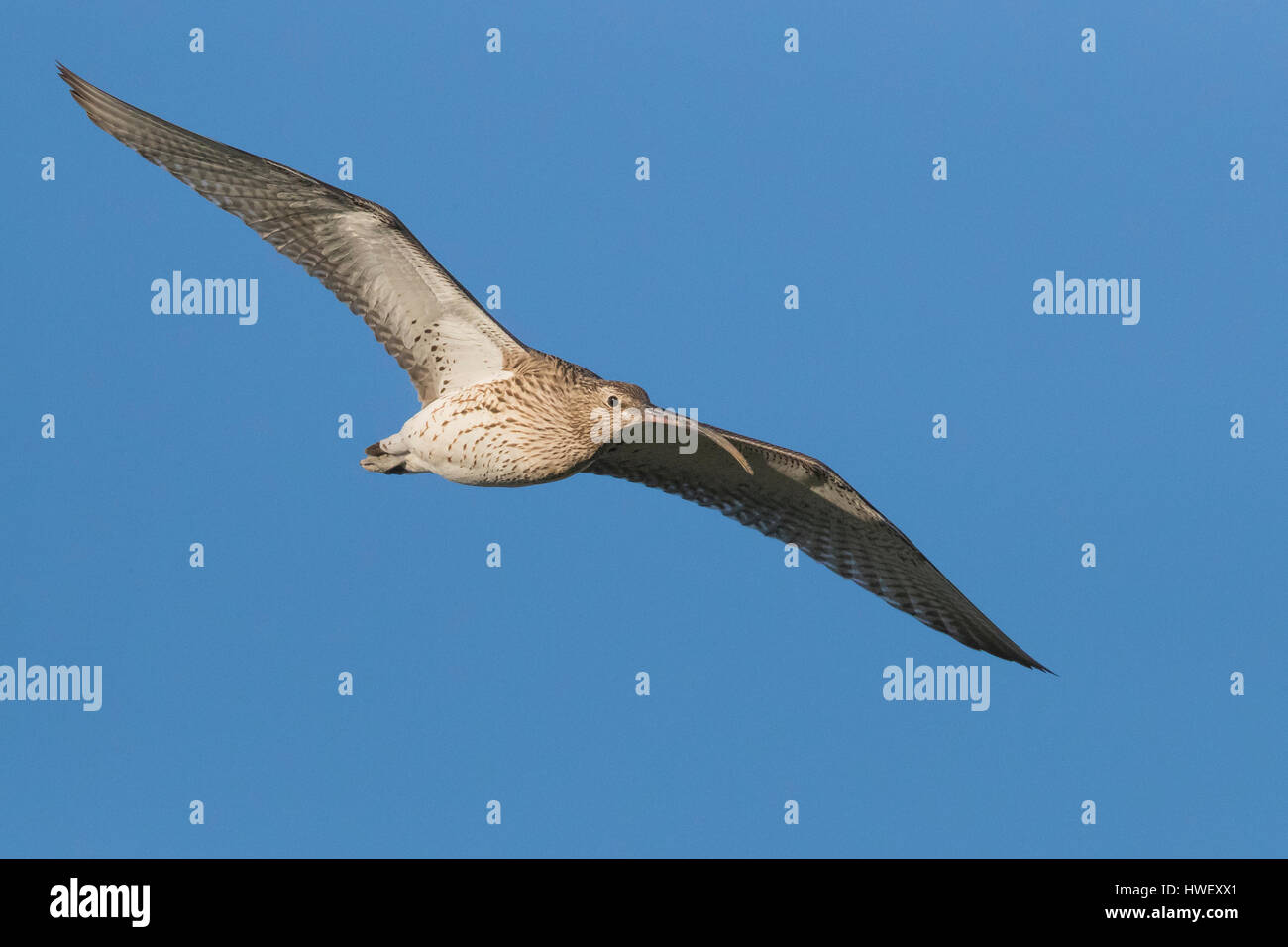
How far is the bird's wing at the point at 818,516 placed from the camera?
13.5m

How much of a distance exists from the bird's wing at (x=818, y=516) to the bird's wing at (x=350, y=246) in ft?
5.98

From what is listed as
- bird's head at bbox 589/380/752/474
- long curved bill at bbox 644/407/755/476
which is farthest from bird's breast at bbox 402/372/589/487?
long curved bill at bbox 644/407/755/476

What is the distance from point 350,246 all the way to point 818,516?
4.73 metres

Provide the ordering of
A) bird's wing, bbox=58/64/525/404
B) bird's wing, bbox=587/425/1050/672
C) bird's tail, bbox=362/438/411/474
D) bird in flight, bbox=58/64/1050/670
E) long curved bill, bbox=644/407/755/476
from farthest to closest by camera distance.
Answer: bird's wing, bbox=587/425/1050/672
bird's tail, bbox=362/438/411/474
bird's wing, bbox=58/64/525/404
bird in flight, bbox=58/64/1050/670
long curved bill, bbox=644/407/755/476

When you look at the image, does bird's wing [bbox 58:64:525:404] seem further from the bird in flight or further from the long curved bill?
the long curved bill

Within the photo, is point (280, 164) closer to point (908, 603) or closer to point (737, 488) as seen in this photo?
point (737, 488)

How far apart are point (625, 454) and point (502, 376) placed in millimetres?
1995

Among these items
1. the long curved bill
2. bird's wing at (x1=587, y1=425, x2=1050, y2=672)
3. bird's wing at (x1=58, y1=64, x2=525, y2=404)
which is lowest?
bird's wing at (x1=587, y1=425, x2=1050, y2=672)

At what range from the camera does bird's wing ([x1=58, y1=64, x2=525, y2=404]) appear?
11711 mm

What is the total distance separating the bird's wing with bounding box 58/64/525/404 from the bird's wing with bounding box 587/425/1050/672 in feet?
5.98

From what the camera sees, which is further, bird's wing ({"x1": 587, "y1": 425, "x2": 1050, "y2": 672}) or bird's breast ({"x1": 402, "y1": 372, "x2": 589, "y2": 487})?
bird's wing ({"x1": 587, "y1": 425, "x2": 1050, "y2": 672})

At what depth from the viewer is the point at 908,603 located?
14062 mm

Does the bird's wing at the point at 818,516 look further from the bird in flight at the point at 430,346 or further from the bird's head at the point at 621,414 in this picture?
the bird's head at the point at 621,414

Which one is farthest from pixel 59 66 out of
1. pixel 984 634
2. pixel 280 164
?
pixel 984 634
